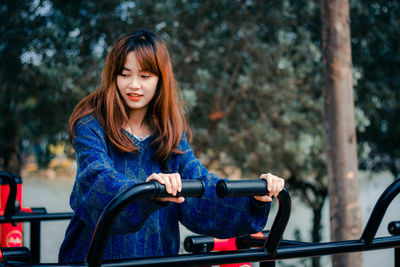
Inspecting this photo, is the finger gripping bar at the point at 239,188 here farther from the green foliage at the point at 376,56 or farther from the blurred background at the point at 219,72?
the green foliage at the point at 376,56

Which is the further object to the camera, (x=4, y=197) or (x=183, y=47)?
(x=183, y=47)

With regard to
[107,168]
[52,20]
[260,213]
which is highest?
[52,20]

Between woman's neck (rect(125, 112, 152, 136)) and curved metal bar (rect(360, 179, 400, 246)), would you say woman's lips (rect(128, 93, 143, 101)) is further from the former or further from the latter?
curved metal bar (rect(360, 179, 400, 246))

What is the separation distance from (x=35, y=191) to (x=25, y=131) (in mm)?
1388

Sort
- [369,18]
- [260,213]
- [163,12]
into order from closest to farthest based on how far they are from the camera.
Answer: [260,213]
[163,12]
[369,18]

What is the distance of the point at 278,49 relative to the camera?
165 inches

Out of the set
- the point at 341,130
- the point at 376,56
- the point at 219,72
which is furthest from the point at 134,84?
the point at 376,56

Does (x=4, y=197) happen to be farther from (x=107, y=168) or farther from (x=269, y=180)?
(x=269, y=180)

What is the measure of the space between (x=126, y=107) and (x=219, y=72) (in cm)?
268

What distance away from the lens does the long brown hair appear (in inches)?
62.8

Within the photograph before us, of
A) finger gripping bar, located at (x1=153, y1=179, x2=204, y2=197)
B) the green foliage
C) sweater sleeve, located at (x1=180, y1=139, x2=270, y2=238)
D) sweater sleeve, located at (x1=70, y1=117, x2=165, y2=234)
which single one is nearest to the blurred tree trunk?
the green foliage

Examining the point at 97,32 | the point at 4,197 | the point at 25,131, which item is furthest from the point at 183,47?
the point at 4,197

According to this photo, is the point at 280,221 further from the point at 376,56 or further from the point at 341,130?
the point at 376,56

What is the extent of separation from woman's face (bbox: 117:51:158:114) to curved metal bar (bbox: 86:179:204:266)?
71 cm
